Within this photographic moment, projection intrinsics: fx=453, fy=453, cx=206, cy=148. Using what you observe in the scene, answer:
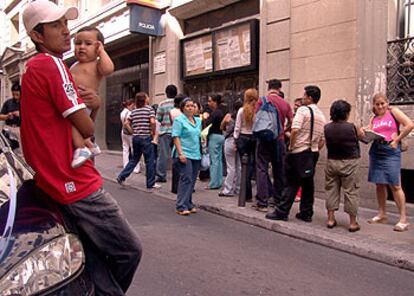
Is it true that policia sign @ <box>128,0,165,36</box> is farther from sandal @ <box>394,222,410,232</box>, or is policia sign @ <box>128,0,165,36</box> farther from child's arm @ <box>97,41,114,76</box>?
child's arm @ <box>97,41,114,76</box>

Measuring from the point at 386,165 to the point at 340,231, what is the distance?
105 centimetres

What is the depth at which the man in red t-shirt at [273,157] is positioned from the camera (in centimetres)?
671

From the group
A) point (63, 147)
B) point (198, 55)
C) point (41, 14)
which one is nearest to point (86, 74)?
point (41, 14)

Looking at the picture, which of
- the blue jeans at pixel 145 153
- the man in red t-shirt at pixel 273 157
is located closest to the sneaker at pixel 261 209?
the man in red t-shirt at pixel 273 157

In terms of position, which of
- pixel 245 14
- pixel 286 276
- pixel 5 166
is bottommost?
pixel 286 276

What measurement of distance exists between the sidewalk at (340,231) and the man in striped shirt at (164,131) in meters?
1.53

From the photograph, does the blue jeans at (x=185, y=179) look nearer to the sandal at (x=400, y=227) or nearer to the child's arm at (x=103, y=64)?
the sandal at (x=400, y=227)

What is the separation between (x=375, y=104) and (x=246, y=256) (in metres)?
2.75

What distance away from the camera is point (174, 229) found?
597 centimetres

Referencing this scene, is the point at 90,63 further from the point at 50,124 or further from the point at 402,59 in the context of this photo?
the point at 402,59

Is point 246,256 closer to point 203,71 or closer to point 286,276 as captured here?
point 286,276

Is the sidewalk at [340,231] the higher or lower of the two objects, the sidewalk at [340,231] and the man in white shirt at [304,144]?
the lower

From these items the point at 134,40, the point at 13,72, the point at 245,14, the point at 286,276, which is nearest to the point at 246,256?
the point at 286,276

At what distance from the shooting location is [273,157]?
22.1 feet
